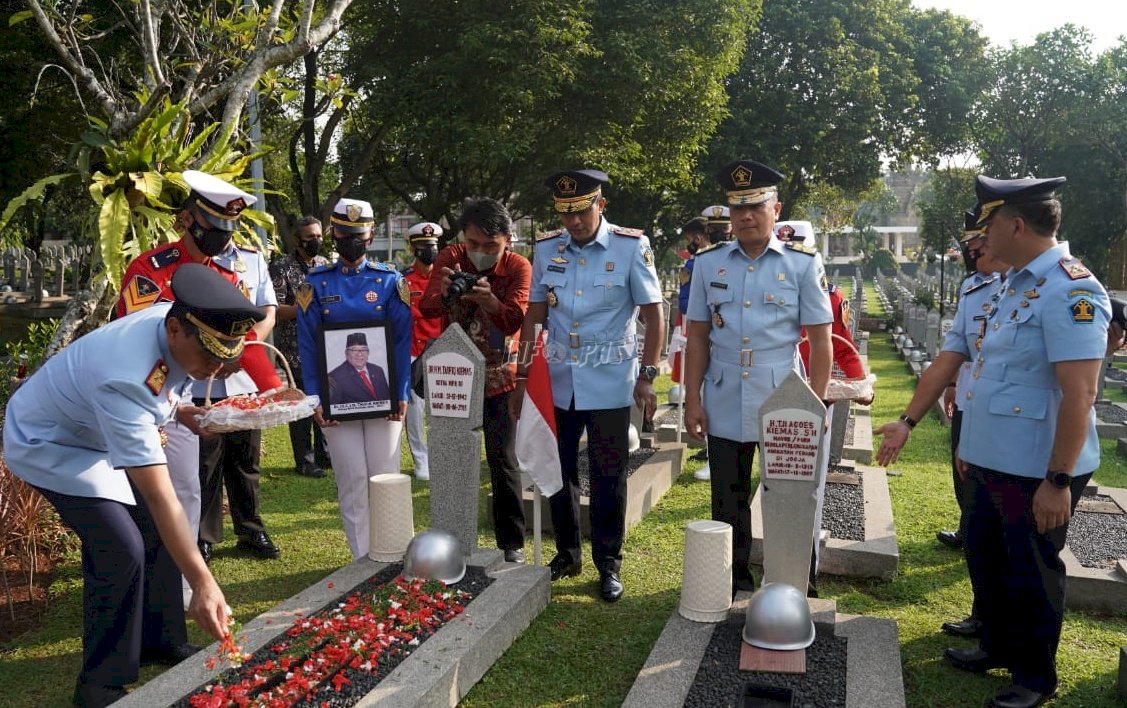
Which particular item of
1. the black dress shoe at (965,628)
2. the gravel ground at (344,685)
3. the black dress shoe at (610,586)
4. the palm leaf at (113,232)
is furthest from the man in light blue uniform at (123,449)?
the black dress shoe at (965,628)

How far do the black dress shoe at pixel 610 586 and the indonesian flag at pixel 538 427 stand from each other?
0.58 metres

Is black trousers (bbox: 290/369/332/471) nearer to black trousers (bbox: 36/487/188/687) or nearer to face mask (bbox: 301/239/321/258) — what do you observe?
face mask (bbox: 301/239/321/258)

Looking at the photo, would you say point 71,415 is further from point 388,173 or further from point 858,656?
point 388,173

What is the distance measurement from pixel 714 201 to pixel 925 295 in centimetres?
685

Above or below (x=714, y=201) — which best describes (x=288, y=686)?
below

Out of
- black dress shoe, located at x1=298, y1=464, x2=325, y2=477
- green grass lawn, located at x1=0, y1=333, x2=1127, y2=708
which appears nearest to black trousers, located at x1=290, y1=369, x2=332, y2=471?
black dress shoe, located at x1=298, y1=464, x2=325, y2=477

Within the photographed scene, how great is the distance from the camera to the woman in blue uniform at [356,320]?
5.14m

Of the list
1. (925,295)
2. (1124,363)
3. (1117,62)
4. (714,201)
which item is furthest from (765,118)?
(1117,62)

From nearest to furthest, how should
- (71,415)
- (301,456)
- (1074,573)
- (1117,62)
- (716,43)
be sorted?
(71,415)
(1074,573)
(301,456)
(716,43)
(1117,62)

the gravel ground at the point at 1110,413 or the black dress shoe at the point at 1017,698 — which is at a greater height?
the black dress shoe at the point at 1017,698

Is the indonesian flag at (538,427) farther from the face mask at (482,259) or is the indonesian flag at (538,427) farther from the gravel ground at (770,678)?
the gravel ground at (770,678)

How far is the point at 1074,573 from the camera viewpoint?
16.5ft

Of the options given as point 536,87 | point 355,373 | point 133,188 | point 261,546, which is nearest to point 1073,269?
point 355,373

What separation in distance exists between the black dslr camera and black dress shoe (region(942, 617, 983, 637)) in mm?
3123
